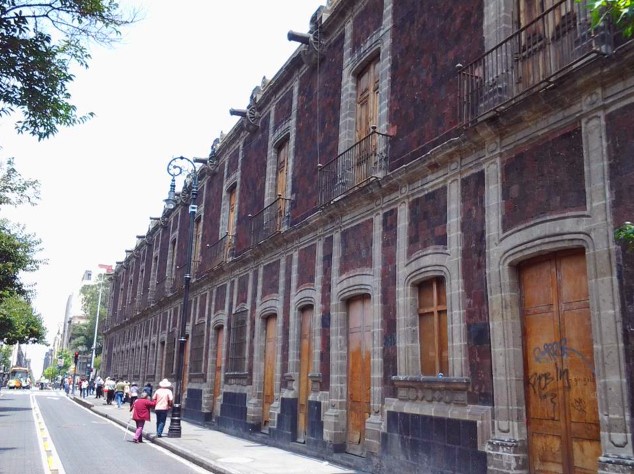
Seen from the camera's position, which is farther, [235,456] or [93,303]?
[93,303]

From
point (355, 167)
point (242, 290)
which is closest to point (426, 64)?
point (355, 167)

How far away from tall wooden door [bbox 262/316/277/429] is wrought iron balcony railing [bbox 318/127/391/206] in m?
4.55

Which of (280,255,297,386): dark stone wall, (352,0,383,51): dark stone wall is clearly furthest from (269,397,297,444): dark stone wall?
(352,0,383,51): dark stone wall

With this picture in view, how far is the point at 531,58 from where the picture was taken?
27.6 ft

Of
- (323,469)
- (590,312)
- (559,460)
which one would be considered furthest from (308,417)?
(590,312)

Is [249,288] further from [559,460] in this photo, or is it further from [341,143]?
[559,460]

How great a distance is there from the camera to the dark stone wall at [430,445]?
8.51 meters

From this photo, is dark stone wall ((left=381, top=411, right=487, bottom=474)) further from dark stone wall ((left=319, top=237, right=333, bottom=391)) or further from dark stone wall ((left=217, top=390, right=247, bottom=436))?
Result: dark stone wall ((left=217, top=390, right=247, bottom=436))

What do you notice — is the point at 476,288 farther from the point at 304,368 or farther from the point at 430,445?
the point at 304,368

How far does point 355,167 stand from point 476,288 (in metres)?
4.83

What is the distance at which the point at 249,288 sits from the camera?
18422mm

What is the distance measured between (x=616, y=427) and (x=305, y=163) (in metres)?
10.8

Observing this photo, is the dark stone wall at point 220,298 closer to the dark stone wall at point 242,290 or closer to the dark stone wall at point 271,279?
the dark stone wall at point 242,290

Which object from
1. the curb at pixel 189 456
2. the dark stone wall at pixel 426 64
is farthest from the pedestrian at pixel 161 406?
the dark stone wall at pixel 426 64
